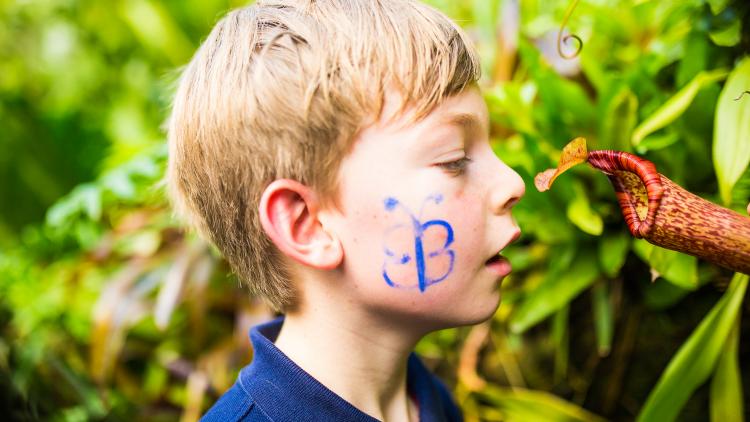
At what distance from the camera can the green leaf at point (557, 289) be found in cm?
160

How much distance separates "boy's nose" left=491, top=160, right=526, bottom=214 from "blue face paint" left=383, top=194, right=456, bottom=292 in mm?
101

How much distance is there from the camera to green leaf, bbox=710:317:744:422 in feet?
4.33

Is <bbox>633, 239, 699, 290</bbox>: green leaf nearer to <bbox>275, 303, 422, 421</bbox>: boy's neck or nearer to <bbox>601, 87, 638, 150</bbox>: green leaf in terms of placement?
<bbox>601, 87, 638, 150</bbox>: green leaf

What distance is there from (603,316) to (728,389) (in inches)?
14.0

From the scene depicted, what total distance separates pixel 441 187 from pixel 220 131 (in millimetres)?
384

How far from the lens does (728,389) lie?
4.37 ft

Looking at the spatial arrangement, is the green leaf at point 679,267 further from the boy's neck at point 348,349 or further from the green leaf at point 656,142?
the boy's neck at point 348,349

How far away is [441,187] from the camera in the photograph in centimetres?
105

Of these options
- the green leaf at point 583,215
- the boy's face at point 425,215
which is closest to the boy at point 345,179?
the boy's face at point 425,215

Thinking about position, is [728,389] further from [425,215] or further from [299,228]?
[299,228]

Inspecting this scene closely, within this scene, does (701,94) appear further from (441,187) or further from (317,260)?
(317,260)

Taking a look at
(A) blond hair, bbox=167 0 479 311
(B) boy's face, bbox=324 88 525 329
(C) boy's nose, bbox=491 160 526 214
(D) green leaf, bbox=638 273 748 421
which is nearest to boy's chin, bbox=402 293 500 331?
(B) boy's face, bbox=324 88 525 329

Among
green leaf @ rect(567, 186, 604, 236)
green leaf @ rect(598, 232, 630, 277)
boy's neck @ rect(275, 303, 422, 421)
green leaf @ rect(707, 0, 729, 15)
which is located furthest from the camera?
green leaf @ rect(598, 232, 630, 277)

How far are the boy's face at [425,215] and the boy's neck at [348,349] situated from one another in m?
0.06
